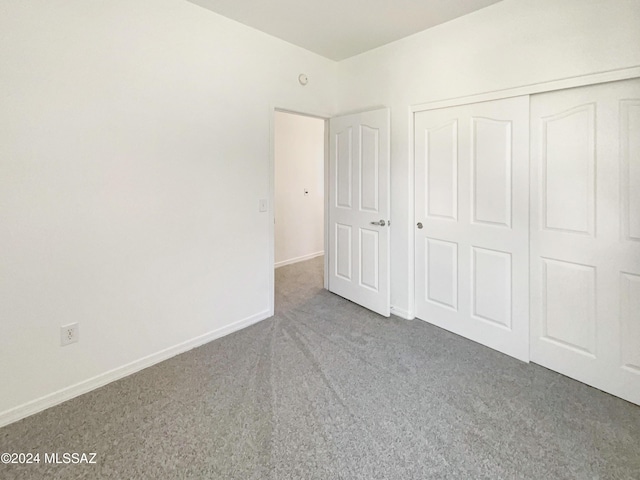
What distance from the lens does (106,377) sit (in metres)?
2.10

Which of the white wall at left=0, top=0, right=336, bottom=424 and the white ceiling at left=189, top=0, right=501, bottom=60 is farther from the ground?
the white ceiling at left=189, top=0, right=501, bottom=60

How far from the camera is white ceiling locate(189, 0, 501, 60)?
2322mm

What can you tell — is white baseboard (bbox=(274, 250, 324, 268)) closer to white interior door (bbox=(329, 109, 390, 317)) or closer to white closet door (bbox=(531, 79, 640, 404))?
white interior door (bbox=(329, 109, 390, 317))

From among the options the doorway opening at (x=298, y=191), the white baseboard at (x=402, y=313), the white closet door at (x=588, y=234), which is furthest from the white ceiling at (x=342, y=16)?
the white baseboard at (x=402, y=313)

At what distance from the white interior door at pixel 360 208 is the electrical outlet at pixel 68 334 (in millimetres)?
2304

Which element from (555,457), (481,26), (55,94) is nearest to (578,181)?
(481,26)

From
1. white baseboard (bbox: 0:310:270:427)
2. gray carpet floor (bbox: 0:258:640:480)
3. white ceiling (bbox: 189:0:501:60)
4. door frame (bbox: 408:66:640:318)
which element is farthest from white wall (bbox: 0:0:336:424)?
door frame (bbox: 408:66:640:318)

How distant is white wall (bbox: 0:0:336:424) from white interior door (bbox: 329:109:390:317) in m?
0.82

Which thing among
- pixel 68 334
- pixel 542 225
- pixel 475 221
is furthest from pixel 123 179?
pixel 542 225

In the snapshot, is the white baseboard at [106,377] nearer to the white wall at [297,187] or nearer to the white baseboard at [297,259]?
the white baseboard at [297,259]

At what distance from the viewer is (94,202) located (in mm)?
1986

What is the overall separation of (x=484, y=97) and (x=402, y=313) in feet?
6.16

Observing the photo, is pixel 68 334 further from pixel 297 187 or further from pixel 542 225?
pixel 297 187

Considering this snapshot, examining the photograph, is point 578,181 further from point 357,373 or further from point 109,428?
point 109,428
